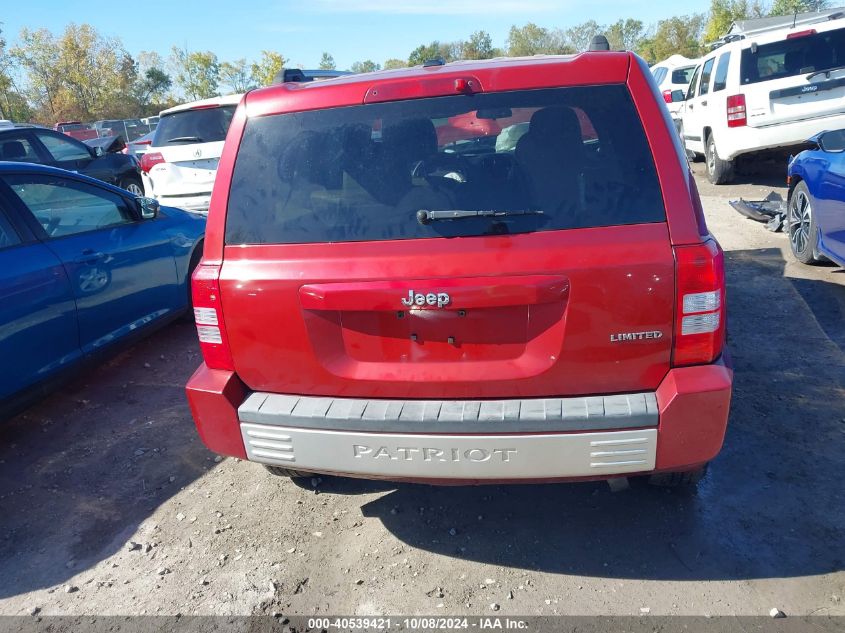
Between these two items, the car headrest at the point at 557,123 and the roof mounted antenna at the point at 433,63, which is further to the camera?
the roof mounted antenna at the point at 433,63

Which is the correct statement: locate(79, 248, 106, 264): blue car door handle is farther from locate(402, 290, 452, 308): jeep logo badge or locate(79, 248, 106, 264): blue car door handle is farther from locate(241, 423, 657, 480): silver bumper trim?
locate(402, 290, 452, 308): jeep logo badge

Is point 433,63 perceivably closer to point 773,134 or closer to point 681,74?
point 773,134

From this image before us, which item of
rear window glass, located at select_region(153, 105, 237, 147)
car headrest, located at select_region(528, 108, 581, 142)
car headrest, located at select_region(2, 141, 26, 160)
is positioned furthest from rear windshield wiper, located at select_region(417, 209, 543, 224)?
car headrest, located at select_region(2, 141, 26, 160)

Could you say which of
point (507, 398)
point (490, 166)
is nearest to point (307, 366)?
point (507, 398)

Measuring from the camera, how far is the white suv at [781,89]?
8.79m

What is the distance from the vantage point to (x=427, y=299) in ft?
8.05

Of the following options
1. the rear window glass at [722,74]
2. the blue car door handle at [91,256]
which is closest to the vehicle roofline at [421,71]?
the blue car door handle at [91,256]

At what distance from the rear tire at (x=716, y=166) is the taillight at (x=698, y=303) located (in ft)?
29.1

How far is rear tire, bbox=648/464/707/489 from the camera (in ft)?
9.72

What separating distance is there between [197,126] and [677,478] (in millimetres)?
8389

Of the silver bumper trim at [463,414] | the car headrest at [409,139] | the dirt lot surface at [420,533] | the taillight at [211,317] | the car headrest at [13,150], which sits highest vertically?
the car headrest at [409,139]

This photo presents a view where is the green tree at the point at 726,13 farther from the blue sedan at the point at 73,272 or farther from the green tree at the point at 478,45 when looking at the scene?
the blue sedan at the point at 73,272

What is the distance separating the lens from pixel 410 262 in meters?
2.47

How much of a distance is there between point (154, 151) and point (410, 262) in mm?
8235
